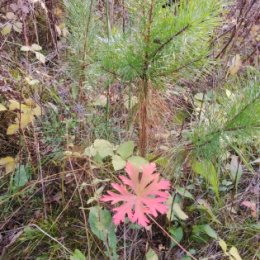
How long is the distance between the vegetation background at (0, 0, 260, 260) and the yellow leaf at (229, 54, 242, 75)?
0.01 metres

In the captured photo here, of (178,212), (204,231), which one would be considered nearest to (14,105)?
(178,212)

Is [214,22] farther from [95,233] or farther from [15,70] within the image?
[15,70]

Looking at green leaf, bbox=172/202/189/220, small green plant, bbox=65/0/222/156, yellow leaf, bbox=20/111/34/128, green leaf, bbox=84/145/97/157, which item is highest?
small green plant, bbox=65/0/222/156

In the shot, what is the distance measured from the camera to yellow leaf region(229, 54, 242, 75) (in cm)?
194

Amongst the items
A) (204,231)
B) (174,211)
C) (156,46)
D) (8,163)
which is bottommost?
(204,231)

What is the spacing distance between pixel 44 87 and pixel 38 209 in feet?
1.83

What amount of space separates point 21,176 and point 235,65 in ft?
3.64

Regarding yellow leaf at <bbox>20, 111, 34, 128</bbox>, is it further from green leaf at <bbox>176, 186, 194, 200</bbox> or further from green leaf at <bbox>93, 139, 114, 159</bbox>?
green leaf at <bbox>176, 186, 194, 200</bbox>

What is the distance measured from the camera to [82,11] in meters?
1.52

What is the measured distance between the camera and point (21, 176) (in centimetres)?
155

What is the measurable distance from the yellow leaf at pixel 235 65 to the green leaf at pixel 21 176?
3.39ft

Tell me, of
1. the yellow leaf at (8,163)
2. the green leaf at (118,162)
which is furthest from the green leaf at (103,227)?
the yellow leaf at (8,163)

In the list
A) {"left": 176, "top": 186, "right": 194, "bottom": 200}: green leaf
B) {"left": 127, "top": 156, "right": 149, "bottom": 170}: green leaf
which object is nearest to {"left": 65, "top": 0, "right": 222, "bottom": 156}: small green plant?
{"left": 127, "top": 156, "right": 149, "bottom": 170}: green leaf

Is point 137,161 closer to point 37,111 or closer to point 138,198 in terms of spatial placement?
point 138,198
